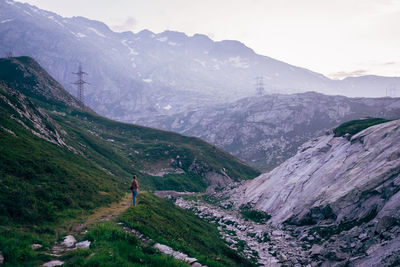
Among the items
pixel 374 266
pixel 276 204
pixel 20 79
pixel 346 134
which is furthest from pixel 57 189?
pixel 20 79

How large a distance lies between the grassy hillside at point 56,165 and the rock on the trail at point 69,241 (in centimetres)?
79

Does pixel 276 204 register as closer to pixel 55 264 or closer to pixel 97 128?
pixel 55 264

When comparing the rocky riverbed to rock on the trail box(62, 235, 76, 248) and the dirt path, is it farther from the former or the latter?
rock on the trail box(62, 235, 76, 248)

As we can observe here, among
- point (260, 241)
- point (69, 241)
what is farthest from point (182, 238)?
point (260, 241)

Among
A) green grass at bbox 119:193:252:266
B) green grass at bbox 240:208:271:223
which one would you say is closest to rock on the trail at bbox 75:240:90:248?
green grass at bbox 119:193:252:266

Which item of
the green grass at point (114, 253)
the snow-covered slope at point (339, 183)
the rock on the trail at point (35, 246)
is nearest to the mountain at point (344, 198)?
the snow-covered slope at point (339, 183)

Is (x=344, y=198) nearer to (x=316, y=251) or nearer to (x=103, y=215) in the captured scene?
(x=316, y=251)

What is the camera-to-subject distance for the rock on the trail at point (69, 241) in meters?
12.7

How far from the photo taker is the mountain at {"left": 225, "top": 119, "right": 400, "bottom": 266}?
17062mm

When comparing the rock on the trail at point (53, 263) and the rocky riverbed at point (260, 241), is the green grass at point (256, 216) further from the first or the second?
the rock on the trail at point (53, 263)

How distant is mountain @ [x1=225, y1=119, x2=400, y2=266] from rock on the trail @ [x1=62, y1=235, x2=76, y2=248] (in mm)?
16821

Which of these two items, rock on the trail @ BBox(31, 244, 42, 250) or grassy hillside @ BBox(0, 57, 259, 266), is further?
grassy hillside @ BBox(0, 57, 259, 266)

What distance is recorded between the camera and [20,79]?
315 feet

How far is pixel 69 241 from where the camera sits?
13.1m
